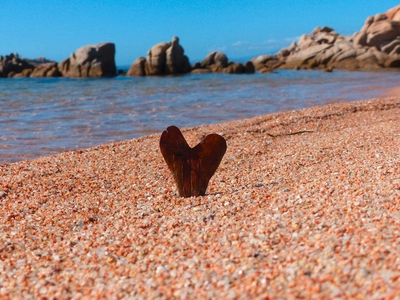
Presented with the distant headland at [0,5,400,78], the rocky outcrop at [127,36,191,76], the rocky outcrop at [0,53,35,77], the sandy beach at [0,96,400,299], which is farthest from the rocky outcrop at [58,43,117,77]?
the sandy beach at [0,96,400,299]

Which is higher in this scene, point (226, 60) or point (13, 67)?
point (13, 67)

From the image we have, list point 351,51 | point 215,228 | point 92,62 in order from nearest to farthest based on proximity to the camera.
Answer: point 215,228
point 351,51
point 92,62

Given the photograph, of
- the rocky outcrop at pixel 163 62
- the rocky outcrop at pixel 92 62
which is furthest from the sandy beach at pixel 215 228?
the rocky outcrop at pixel 92 62

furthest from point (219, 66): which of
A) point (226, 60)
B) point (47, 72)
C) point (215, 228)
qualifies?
point (215, 228)

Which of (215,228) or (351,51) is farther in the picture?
(351,51)

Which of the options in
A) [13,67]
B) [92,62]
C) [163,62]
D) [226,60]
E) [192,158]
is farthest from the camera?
[13,67]

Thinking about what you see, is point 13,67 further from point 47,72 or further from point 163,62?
point 163,62

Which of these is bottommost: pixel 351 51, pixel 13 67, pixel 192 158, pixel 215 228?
pixel 215 228

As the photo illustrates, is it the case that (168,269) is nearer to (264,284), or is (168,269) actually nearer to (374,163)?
(264,284)
